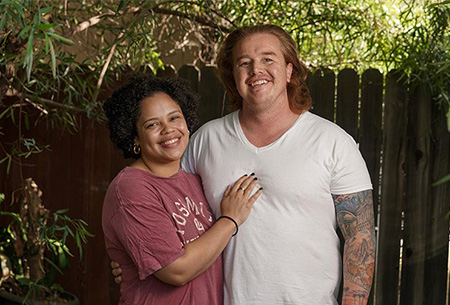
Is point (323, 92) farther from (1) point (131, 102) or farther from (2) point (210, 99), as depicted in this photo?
(1) point (131, 102)

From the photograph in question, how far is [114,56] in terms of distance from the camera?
3.62 m

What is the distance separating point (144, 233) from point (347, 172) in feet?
2.38

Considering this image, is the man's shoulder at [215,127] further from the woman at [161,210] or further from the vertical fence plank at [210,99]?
the vertical fence plank at [210,99]

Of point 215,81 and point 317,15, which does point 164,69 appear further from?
point 317,15

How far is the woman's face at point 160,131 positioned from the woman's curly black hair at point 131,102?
0.02m

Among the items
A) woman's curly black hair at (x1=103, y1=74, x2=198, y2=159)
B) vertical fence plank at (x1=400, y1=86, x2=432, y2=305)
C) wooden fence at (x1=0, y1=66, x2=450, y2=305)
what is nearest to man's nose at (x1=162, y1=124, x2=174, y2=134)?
woman's curly black hair at (x1=103, y1=74, x2=198, y2=159)

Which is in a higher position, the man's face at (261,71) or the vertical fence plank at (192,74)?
the vertical fence plank at (192,74)

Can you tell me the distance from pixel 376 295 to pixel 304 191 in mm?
1537

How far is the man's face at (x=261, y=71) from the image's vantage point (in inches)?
89.2

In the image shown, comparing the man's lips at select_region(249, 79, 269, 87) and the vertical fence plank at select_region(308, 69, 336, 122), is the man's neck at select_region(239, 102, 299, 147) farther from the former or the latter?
the vertical fence plank at select_region(308, 69, 336, 122)

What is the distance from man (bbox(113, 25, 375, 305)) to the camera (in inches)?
85.8

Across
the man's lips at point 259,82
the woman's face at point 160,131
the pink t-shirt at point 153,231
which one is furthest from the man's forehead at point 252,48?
the pink t-shirt at point 153,231

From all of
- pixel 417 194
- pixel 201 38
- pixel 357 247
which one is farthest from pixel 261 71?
pixel 201 38

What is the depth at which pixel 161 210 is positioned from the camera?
6.68ft
